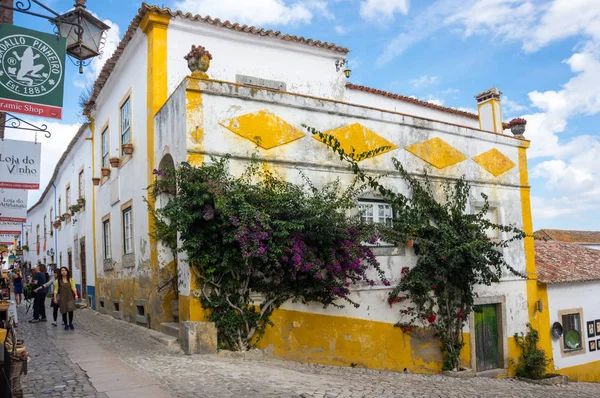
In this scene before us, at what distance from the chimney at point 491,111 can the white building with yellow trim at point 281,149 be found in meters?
0.05

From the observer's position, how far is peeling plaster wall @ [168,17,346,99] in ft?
39.8

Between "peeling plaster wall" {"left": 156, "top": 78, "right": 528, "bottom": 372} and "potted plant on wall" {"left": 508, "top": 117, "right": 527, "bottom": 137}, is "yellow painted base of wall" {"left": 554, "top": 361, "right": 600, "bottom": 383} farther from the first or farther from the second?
"potted plant on wall" {"left": 508, "top": 117, "right": 527, "bottom": 137}

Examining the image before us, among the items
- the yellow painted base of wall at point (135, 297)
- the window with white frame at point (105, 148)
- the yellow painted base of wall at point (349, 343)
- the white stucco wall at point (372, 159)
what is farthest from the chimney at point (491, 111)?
the window with white frame at point (105, 148)

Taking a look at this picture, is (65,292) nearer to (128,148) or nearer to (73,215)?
(128,148)

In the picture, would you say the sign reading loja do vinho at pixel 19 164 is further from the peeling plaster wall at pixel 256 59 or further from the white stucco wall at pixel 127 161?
the peeling plaster wall at pixel 256 59

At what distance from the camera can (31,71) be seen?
632cm

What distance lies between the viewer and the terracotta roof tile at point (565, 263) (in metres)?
15.0

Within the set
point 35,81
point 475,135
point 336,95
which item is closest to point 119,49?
point 336,95

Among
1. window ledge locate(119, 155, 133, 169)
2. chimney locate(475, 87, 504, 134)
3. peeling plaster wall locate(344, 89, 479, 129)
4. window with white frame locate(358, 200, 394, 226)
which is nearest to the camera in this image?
window with white frame locate(358, 200, 394, 226)

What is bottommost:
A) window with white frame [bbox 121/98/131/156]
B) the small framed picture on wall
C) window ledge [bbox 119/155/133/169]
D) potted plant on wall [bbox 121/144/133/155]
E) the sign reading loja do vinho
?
the small framed picture on wall

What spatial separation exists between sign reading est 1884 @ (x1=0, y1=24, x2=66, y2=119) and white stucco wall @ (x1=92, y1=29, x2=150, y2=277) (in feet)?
18.8

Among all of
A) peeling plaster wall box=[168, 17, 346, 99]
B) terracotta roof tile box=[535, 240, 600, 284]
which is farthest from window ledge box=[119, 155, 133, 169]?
terracotta roof tile box=[535, 240, 600, 284]

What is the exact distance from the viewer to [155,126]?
445 inches

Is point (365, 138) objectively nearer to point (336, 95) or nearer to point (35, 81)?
point (336, 95)
